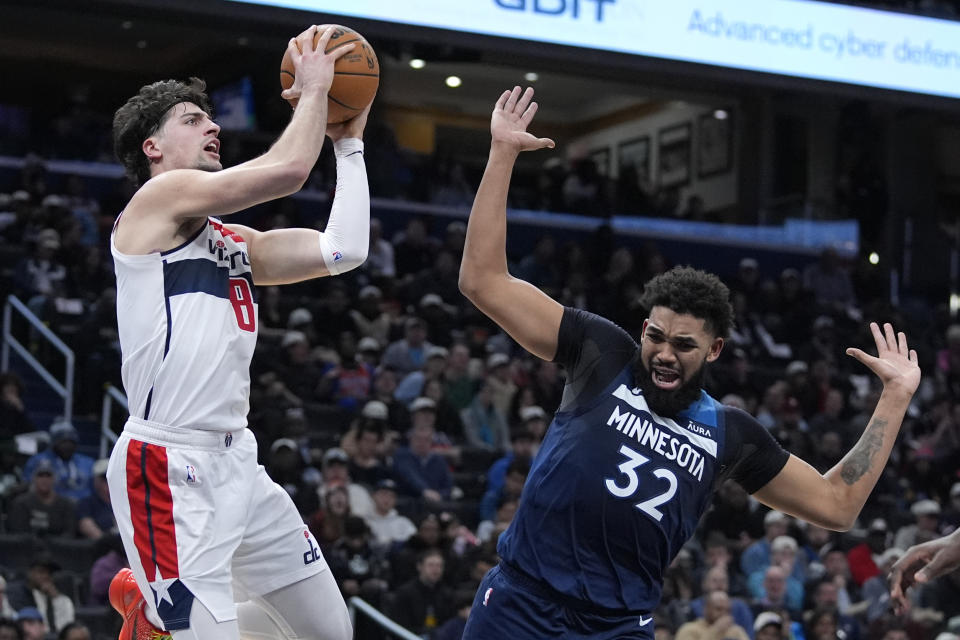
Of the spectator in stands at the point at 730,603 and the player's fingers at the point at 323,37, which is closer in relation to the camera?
the player's fingers at the point at 323,37

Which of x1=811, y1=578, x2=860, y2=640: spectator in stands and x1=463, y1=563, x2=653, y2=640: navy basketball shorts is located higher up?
x1=463, y1=563, x2=653, y2=640: navy basketball shorts

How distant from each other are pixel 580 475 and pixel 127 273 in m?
1.65

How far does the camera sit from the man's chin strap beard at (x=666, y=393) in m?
4.70

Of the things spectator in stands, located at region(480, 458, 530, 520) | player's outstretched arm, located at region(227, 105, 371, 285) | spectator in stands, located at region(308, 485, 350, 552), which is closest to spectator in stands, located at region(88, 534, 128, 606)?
spectator in stands, located at region(308, 485, 350, 552)

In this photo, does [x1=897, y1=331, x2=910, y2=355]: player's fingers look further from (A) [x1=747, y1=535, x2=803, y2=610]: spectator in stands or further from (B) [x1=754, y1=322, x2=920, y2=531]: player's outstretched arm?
(A) [x1=747, y1=535, x2=803, y2=610]: spectator in stands

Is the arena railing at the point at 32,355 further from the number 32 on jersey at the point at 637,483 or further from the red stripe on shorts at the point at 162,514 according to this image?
the number 32 on jersey at the point at 637,483

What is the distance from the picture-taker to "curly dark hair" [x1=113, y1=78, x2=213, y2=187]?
4.82 m

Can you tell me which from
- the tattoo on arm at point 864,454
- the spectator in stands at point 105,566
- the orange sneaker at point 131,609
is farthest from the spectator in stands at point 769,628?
the orange sneaker at point 131,609

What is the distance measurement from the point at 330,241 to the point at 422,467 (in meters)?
8.85

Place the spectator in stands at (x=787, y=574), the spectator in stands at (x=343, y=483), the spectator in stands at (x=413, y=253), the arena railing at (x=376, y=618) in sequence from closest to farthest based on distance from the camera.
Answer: the arena railing at (x=376, y=618) < the spectator in stands at (x=343, y=483) < the spectator in stands at (x=787, y=574) < the spectator in stands at (x=413, y=253)

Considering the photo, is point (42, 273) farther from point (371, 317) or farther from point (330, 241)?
point (330, 241)

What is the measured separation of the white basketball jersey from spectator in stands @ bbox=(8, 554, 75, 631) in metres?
6.47

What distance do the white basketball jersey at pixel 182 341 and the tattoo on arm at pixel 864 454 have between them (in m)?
2.15

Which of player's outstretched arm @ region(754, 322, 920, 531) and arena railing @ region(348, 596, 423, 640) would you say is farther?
arena railing @ region(348, 596, 423, 640)
